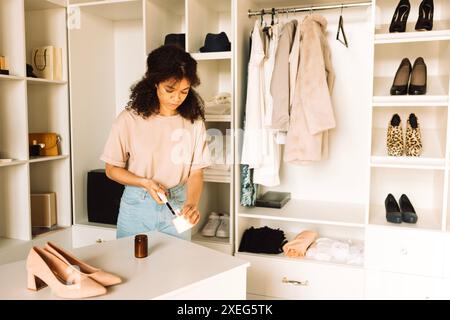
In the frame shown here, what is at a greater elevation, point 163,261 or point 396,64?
point 396,64

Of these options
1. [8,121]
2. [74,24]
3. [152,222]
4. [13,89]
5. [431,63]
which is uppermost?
[74,24]

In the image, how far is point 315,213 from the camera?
8.75 ft

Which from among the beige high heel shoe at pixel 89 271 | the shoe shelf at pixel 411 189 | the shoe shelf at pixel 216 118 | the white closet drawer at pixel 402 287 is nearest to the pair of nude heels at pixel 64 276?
the beige high heel shoe at pixel 89 271

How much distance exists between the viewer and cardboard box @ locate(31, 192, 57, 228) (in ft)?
9.84

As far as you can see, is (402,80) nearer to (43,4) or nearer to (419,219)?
(419,219)

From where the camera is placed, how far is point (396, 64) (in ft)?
8.79

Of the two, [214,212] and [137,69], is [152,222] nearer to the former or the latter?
[214,212]

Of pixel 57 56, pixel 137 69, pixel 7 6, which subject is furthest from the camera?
pixel 137 69

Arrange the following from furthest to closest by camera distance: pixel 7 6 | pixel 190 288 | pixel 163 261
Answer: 1. pixel 7 6
2. pixel 163 261
3. pixel 190 288

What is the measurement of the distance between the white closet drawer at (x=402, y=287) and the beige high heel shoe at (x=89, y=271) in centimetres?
162

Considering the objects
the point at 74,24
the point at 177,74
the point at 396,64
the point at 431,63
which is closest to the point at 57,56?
the point at 74,24

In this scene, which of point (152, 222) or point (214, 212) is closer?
point (152, 222)

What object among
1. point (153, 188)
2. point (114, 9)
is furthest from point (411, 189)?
point (114, 9)

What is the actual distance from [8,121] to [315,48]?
6.28 feet
